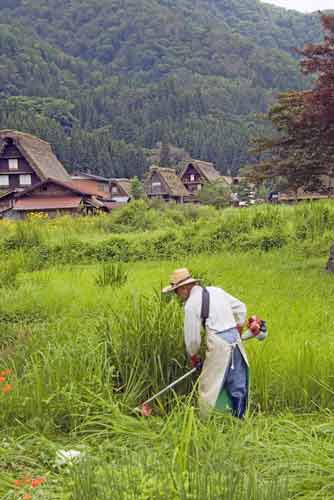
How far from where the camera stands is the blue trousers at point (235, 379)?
3.74 m

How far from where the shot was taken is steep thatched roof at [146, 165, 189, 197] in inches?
1671

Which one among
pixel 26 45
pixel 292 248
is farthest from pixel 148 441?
pixel 26 45

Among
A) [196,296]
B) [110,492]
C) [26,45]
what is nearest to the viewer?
[110,492]

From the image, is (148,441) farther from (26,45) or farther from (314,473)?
(26,45)

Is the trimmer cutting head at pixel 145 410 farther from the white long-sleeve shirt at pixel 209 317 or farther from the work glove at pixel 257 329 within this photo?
the work glove at pixel 257 329

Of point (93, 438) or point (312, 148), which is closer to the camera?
point (93, 438)

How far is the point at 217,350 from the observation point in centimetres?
371

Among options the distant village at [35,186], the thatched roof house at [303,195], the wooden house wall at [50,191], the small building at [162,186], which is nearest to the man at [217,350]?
the thatched roof house at [303,195]

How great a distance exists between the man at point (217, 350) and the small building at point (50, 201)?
22846mm

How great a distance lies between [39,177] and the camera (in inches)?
1181

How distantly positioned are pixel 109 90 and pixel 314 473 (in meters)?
95.1

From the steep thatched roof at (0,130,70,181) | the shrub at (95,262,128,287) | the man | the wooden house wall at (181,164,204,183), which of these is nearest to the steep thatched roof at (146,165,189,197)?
the wooden house wall at (181,164,204,183)

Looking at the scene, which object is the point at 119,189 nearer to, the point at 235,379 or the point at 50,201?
the point at 50,201

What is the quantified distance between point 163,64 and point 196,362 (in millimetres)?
114766
